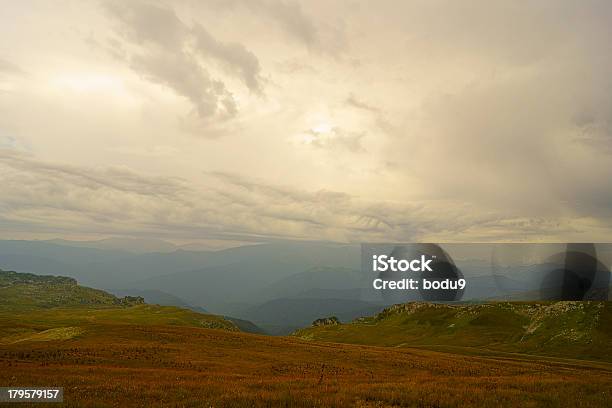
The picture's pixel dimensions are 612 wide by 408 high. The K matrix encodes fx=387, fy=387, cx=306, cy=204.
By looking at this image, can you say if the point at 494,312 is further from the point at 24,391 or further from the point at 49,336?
the point at 24,391

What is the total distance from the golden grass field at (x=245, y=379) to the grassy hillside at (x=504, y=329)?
172 ft

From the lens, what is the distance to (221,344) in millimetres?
54938

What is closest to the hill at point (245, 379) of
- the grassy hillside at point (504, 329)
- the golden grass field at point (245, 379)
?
the golden grass field at point (245, 379)

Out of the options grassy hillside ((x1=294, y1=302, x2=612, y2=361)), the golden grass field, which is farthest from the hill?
grassy hillside ((x1=294, y1=302, x2=612, y2=361))

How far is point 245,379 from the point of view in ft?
87.0

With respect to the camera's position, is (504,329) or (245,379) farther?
(504,329)

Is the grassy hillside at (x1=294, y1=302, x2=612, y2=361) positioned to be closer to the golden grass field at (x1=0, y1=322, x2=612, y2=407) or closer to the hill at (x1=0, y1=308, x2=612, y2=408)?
the golden grass field at (x1=0, y1=322, x2=612, y2=407)

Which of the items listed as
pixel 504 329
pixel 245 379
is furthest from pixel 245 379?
pixel 504 329

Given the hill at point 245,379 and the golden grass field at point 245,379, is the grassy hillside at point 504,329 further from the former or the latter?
the hill at point 245,379

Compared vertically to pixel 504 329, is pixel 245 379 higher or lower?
higher

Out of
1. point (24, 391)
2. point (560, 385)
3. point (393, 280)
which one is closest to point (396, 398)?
point (560, 385)

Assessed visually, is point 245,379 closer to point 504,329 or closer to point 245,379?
point 245,379

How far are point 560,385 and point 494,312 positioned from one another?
12094cm

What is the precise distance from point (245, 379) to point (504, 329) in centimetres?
11336
